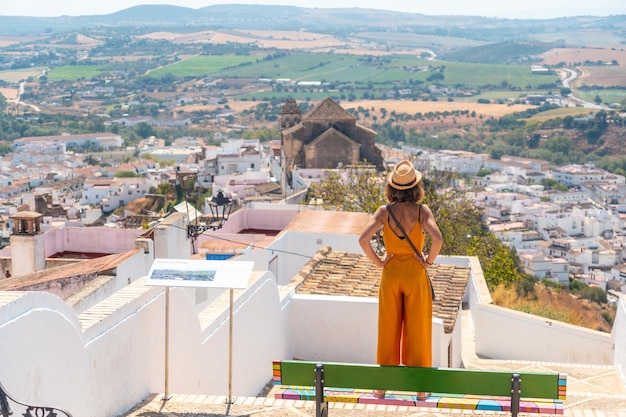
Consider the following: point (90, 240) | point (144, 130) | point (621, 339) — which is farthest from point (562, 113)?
point (621, 339)

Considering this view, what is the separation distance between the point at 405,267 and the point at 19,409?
2.02m

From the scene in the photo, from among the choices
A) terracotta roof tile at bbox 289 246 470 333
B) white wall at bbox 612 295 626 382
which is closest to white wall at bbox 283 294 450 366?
terracotta roof tile at bbox 289 246 470 333

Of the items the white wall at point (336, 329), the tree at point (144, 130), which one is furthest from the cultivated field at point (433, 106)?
the white wall at point (336, 329)

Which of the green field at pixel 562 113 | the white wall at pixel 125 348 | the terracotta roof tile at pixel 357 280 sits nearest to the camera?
the white wall at pixel 125 348

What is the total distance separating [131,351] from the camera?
216 inches

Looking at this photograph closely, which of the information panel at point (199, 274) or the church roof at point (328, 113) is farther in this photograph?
the church roof at point (328, 113)

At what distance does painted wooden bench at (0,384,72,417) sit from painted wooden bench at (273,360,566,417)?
1090mm

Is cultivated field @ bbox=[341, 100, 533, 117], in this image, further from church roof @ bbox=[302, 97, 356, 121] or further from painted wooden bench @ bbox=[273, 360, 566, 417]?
painted wooden bench @ bbox=[273, 360, 566, 417]

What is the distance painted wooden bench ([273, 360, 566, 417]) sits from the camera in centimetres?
455

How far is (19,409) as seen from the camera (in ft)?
13.6

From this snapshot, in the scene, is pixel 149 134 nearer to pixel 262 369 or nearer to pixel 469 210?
pixel 469 210

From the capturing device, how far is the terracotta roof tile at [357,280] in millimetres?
9453

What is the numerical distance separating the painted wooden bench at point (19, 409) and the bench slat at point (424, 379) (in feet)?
3.63

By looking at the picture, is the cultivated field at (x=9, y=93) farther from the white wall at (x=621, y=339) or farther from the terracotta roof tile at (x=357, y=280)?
the white wall at (x=621, y=339)
